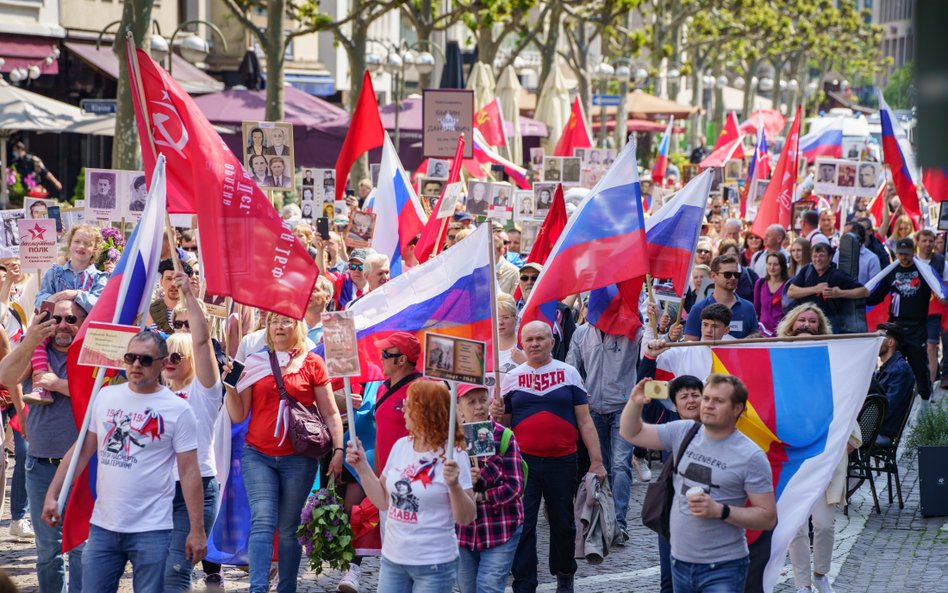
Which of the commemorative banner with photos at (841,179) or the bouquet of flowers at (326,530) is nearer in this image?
the bouquet of flowers at (326,530)

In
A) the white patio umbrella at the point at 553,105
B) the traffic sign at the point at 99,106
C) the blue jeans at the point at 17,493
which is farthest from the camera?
the white patio umbrella at the point at 553,105

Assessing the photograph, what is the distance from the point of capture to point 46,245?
34.9 ft

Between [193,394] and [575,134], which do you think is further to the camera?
[575,134]

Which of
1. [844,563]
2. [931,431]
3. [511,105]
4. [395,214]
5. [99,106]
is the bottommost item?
[844,563]

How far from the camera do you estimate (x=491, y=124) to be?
22.7 m

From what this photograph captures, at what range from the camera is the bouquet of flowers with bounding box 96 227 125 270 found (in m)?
11.4

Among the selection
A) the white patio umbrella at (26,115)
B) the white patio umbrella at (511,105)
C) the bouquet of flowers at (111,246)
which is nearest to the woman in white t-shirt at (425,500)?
the bouquet of flowers at (111,246)

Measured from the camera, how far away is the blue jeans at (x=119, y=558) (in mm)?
5633

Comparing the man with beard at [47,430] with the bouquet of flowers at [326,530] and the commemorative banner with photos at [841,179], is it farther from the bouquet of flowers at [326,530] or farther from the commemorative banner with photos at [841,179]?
the commemorative banner with photos at [841,179]

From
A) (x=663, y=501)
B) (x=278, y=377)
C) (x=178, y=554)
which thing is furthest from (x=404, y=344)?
(x=663, y=501)

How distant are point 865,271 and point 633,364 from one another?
5594 mm

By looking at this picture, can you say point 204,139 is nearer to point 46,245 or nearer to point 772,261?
point 46,245

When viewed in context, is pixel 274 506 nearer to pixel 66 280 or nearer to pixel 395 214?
pixel 66 280

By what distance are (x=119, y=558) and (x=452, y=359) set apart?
5.26 feet
